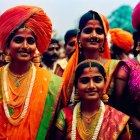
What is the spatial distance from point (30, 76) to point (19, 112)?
50cm

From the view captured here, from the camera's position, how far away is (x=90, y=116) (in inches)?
122

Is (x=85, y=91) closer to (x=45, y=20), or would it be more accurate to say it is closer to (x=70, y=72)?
(x=70, y=72)

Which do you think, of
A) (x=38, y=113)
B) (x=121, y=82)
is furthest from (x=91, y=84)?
(x=38, y=113)

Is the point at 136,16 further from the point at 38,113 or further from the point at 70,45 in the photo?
the point at 70,45

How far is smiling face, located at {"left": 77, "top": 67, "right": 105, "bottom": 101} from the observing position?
3.02 meters

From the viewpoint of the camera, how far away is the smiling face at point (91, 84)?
9.91 ft

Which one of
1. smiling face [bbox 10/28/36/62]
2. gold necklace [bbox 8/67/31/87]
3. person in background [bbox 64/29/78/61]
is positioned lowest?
gold necklace [bbox 8/67/31/87]

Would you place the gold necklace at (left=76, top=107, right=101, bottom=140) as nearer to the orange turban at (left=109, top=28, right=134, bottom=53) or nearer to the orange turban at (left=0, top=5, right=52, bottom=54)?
the orange turban at (left=0, top=5, right=52, bottom=54)

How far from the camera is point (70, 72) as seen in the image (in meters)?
3.75

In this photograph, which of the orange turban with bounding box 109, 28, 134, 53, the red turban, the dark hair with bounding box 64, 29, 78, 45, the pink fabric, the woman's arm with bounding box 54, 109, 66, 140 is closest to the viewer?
the woman's arm with bounding box 54, 109, 66, 140

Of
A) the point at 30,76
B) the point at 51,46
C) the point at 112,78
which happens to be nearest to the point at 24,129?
the point at 30,76

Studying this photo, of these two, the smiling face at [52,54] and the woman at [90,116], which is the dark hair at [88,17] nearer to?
the woman at [90,116]

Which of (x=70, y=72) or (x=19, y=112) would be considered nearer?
(x=19, y=112)

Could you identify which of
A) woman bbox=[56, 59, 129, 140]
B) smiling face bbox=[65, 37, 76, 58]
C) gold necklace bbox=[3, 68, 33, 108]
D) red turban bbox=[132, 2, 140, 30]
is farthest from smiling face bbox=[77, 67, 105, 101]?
smiling face bbox=[65, 37, 76, 58]
